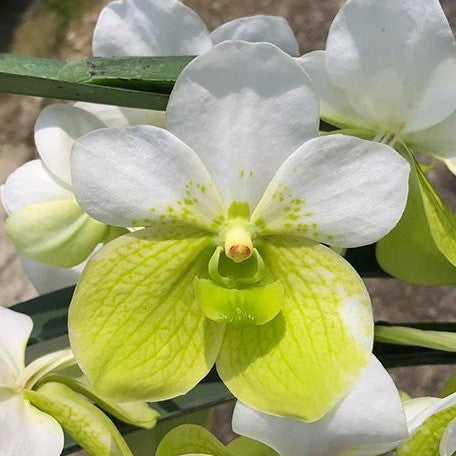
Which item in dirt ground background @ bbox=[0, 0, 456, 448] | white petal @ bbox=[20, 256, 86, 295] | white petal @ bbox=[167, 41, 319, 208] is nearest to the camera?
white petal @ bbox=[167, 41, 319, 208]

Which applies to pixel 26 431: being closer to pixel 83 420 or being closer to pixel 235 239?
Answer: pixel 83 420

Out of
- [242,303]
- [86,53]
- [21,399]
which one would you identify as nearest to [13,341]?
[21,399]

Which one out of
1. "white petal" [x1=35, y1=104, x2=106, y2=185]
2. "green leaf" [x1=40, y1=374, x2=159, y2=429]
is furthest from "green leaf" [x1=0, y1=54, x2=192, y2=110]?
"green leaf" [x1=40, y1=374, x2=159, y2=429]

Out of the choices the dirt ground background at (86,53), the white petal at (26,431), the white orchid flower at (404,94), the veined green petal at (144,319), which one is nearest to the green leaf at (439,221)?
the white orchid flower at (404,94)

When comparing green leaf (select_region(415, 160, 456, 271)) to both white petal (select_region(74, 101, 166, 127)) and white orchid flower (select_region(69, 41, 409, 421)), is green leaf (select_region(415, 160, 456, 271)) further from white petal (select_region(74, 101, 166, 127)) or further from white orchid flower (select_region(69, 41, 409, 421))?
white petal (select_region(74, 101, 166, 127))

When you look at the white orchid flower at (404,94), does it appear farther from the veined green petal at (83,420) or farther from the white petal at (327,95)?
the veined green petal at (83,420)
